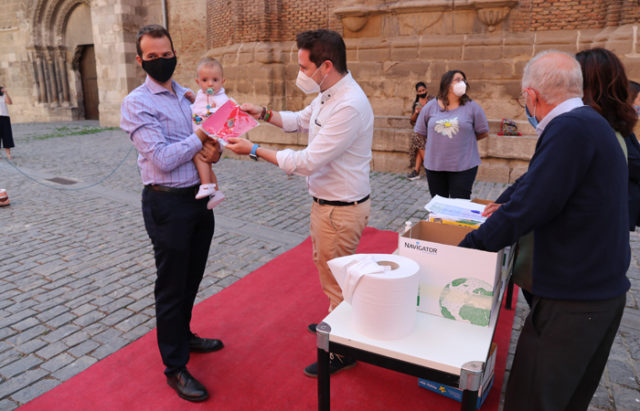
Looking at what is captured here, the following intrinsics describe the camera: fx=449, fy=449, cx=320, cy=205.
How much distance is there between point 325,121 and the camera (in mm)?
2836

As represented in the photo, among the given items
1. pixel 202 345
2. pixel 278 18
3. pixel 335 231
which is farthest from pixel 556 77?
pixel 278 18

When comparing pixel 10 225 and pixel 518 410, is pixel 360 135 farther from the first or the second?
pixel 10 225

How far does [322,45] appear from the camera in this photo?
9.11 feet

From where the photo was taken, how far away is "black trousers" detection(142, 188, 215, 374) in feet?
9.21

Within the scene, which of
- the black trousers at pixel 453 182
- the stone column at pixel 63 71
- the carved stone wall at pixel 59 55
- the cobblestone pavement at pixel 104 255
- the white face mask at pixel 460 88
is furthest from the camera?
the stone column at pixel 63 71

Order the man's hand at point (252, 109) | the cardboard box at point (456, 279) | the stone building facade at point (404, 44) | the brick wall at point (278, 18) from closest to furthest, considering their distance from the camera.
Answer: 1. the cardboard box at point (456, 279)
2. the man's hand at point (252, 109)
3. the stone building facade at point (404, 44)
4. the brick wall at point (278, 18)

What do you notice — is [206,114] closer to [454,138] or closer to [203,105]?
[203,105]

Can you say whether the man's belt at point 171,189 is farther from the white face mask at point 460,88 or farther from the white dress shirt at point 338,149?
the white face mask at point 460,88

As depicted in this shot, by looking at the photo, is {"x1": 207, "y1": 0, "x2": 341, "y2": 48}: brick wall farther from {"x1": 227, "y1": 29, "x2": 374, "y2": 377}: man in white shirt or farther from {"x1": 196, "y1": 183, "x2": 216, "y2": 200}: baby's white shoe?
{"x1": 196, "y1": 183, "x2": 216, "y2": 200}: baby's white shoe

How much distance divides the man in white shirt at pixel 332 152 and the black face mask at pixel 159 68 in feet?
1.88

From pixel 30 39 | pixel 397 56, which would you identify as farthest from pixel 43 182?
pixel 30 39

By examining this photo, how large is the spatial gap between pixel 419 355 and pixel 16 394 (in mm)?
2787

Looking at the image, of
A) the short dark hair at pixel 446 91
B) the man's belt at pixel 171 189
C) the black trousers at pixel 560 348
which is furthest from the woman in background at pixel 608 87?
the short dark hair at pixel 446 91

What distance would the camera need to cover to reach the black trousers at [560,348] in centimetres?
185
